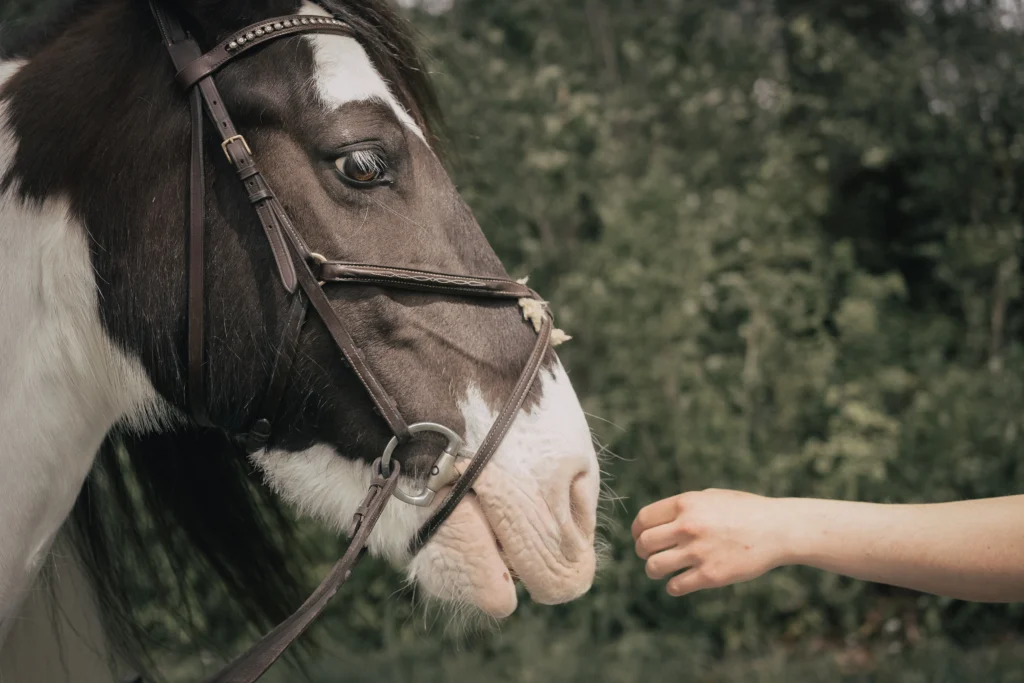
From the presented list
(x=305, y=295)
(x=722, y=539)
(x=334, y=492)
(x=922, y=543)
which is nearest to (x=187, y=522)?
(x=334, y=492)

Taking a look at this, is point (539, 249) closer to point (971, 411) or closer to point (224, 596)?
point (971, 411)

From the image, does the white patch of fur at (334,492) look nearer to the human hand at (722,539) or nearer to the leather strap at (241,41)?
the human hand at (722,539)

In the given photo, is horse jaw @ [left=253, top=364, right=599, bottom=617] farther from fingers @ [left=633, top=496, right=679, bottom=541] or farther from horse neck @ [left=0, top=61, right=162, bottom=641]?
horse neck @ [left=0, top=61, right=162, bottom=641]

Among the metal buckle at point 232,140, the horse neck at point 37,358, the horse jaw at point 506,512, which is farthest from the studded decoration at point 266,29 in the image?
the horse jaw at point 506,512

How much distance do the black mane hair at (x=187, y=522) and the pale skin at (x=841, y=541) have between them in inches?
34.6

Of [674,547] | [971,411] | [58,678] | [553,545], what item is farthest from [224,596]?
[971,411]

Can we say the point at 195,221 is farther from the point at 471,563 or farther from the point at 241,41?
the point at 471,563

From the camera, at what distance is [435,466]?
4.89ft

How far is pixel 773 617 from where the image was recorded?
4.38 m

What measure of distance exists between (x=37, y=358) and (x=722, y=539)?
1.16m

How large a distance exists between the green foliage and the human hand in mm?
2448

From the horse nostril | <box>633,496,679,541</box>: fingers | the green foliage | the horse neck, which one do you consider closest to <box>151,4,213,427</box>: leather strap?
the horse neck

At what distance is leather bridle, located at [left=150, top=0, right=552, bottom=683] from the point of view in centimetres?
148

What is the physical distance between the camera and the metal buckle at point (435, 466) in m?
1.48
